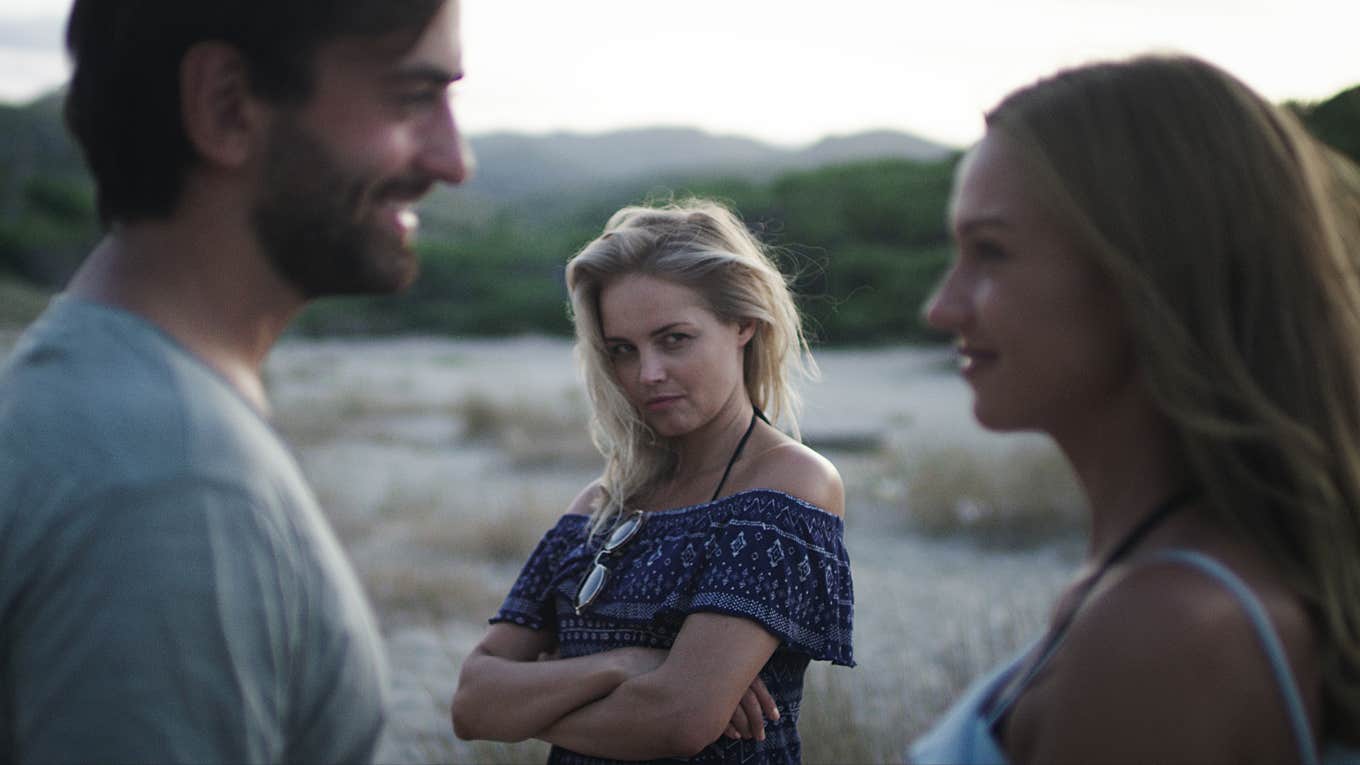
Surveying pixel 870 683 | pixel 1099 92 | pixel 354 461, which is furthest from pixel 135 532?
pixel 354 461

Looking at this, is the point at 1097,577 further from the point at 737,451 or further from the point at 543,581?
the point at 543,581

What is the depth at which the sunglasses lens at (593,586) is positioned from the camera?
2393 mm

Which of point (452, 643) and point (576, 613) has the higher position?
point (576, 613)

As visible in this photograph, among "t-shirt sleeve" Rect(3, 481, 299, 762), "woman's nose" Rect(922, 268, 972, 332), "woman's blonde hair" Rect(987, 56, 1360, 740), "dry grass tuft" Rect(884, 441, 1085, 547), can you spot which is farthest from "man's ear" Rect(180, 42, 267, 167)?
"dry grass tuft" Rect(884, 441, 1085, 547)

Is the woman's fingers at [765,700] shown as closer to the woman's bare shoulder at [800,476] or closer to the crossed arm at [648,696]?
the crossed arm at [648,696]

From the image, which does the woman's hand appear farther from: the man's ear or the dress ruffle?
the man's ear

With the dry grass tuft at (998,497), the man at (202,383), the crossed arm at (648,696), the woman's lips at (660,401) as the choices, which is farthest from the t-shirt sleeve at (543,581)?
the dry grass tuft at (998,497)

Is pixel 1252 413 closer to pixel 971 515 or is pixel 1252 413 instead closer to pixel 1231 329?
pixel 1231 329

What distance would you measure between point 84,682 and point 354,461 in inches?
576

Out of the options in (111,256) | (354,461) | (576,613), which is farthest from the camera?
(354,461)

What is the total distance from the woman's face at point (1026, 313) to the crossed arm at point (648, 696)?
0.85 metres

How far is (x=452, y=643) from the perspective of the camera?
7.81 m

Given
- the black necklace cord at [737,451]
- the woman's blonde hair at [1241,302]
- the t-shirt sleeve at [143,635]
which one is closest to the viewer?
the t-shirt sleeve at [143,635]

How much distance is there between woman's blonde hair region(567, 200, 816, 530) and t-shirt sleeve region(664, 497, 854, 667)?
323mm
